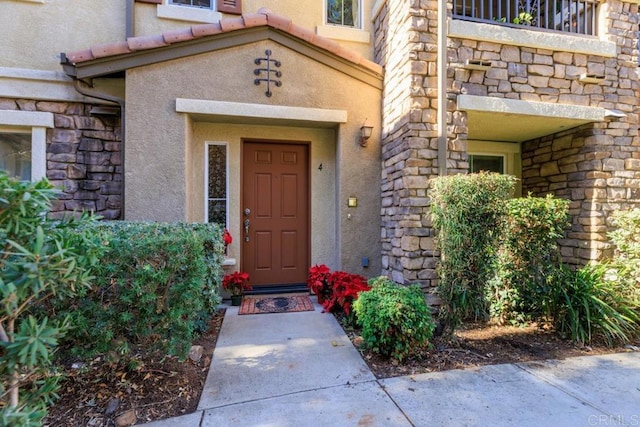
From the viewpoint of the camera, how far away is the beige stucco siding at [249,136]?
3.98 m

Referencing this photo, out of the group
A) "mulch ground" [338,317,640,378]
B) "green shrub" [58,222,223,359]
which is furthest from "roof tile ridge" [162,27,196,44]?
"mulch ground" [338,317,640,378]

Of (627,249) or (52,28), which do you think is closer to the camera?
(627,249)

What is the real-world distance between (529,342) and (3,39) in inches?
288

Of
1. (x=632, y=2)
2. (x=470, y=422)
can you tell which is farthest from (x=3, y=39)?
(x=632, y=2)

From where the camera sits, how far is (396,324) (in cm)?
276

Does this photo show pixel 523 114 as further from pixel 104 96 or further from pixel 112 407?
pixel 104 96

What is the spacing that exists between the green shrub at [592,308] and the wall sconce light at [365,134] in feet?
9.50

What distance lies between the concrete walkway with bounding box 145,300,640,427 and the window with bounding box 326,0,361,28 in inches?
195

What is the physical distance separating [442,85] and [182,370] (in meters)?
4.12

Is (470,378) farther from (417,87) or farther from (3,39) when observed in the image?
(3,39)

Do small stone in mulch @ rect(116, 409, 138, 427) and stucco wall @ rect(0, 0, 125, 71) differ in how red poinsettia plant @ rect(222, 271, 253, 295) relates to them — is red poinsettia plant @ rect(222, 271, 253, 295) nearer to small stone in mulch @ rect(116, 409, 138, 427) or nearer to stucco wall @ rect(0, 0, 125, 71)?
small stone in mulch @ rect(116, 409, 138, 427)

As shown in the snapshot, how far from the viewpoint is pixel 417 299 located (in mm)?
2965

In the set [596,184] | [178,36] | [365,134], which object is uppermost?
[178,36]

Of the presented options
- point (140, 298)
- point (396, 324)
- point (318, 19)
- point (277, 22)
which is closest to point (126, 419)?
point (140, 298)
